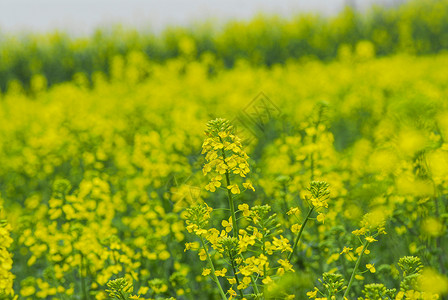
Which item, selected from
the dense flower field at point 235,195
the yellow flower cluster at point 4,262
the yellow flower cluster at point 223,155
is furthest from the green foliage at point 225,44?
the yellow flower cluster at point 223,155

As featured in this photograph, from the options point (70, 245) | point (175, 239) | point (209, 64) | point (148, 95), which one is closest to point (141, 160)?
point (175, 239)

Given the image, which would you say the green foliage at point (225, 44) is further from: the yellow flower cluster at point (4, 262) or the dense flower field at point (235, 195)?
the yellow flower cluster at point (4, 262)

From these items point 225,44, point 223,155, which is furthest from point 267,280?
point 225,44

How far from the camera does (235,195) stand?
303 cm

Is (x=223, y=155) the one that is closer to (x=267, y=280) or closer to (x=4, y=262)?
(x=267, y=280)

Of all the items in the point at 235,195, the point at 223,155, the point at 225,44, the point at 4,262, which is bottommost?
the point at 235,195

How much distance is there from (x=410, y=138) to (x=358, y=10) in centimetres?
1438

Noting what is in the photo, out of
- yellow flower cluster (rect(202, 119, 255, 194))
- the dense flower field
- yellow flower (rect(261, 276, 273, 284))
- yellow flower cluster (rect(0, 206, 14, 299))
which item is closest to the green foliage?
the dense flower field

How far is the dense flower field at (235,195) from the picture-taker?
1.85 metres

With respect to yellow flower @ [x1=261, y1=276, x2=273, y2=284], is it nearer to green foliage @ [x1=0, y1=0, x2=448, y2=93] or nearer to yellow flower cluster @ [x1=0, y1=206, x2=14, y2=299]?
yellow flower cluster @ [x1=0, y1=206, x2=14, y2=299]

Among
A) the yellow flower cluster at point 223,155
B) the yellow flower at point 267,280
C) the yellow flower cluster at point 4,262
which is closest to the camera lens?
the yellow flower at point 267,280

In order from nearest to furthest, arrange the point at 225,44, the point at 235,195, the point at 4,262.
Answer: the point at 4,262, the point at 235,195, the point at 225,44

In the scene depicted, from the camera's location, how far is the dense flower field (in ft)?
6.08

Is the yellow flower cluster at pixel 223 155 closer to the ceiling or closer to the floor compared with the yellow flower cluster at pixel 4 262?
closer to the ceiling
